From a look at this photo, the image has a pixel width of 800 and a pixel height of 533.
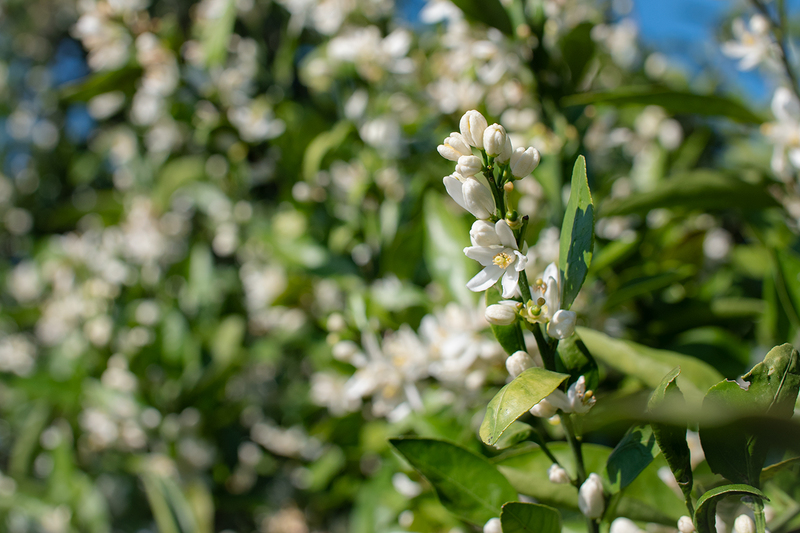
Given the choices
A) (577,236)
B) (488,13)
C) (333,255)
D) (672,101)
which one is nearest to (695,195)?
(672,101)

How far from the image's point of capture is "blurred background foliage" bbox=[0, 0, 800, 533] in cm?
107

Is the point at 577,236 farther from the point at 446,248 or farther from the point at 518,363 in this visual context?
the point at 446,248

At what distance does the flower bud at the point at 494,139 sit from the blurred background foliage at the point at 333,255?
1.29ft

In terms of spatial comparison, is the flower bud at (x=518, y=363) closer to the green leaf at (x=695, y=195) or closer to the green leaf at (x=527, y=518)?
the green leaf at (x=527, y=518)

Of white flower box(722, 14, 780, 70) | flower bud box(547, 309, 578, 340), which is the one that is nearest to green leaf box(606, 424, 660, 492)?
flower bud box(547, 309, 578, 340)

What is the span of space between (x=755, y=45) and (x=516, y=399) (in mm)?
1033

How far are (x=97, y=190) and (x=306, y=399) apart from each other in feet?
6.21

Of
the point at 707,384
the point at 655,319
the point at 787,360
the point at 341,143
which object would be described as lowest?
the point at 655,319

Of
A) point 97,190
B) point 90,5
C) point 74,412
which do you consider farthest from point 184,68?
point 97,190

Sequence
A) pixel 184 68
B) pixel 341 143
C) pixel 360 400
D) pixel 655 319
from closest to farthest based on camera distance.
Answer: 1. pixel 655 319
2. pixel 360 400
3. pixel 341 143
4. pixel 184 68

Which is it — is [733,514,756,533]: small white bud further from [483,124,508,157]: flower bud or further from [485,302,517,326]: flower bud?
[483,124,508,157]: flower bud

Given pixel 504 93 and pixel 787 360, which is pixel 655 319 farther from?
pixel 787 360

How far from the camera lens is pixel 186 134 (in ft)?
6.84

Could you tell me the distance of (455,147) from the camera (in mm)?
537
